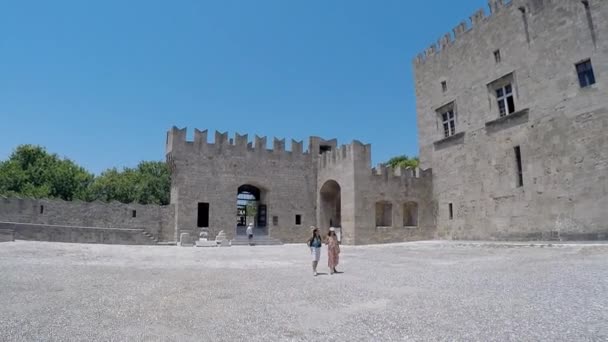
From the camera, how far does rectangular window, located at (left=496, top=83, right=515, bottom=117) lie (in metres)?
16.6

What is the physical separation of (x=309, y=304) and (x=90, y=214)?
742 inches

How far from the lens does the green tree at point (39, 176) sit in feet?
103

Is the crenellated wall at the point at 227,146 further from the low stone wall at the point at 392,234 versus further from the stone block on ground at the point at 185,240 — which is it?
the low stone wall at the point at 392,234

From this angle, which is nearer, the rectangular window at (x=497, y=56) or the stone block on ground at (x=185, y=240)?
the rectangular window at (x=497, y=56)

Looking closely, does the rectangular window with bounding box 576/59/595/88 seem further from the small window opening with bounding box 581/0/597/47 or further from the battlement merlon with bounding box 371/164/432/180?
the battlement merlon with bounding box 371/164/432/180

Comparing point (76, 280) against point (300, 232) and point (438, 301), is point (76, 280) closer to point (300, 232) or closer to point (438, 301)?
point (438, 301)

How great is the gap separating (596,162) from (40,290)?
1683 centimetres

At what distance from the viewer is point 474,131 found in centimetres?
1822

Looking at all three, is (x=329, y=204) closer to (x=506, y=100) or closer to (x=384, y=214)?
(x=384, y=214)

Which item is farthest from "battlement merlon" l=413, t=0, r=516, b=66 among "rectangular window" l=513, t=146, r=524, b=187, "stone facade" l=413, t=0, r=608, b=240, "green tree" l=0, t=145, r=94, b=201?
"green tree" l=0, t=145, r=94, b=201

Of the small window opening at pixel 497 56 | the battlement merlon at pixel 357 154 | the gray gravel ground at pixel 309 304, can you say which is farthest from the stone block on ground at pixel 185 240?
the small window opening at pixel 497 56

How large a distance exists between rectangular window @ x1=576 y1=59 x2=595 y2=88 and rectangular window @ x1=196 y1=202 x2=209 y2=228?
1924cm

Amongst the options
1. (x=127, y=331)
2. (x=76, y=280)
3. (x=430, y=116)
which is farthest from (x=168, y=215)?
(x=127, y=331)

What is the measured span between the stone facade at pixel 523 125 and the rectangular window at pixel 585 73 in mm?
147
